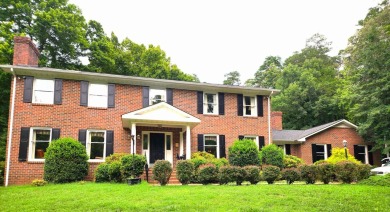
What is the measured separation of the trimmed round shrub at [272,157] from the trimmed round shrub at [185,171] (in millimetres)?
6429

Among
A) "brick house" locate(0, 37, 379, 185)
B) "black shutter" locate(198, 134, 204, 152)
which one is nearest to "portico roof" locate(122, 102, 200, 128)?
"brick house" locate(0, 37, 379, 185)

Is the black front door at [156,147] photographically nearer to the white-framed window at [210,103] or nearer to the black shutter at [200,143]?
the black shutter at [200,143]

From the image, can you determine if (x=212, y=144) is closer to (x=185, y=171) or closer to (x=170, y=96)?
(x=170, y=96)

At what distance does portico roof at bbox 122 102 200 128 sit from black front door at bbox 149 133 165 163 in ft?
3.90

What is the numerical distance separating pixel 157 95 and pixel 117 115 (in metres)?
2.59

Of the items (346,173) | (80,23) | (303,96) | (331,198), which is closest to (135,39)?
(80,23)

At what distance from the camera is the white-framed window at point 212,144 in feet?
63.6

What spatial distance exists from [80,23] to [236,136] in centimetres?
1758

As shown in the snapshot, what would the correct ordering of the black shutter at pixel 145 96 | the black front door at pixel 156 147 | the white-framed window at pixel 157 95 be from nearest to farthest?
the black front door at pixel 156 147, the black shutter at pixel 145 96, the white-framed window at pixel 157 95

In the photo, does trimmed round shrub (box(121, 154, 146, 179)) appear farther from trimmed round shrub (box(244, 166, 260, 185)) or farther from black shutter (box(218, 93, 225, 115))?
black shutter (box(218, 93, 225, 115))

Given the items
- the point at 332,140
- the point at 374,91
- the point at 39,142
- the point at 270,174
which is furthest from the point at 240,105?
the point at 39,142

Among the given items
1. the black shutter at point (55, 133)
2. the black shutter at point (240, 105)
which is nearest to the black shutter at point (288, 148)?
the black shutter at point (240, 105)

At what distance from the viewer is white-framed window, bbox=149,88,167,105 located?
18.8 metres

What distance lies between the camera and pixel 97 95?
700 inches
